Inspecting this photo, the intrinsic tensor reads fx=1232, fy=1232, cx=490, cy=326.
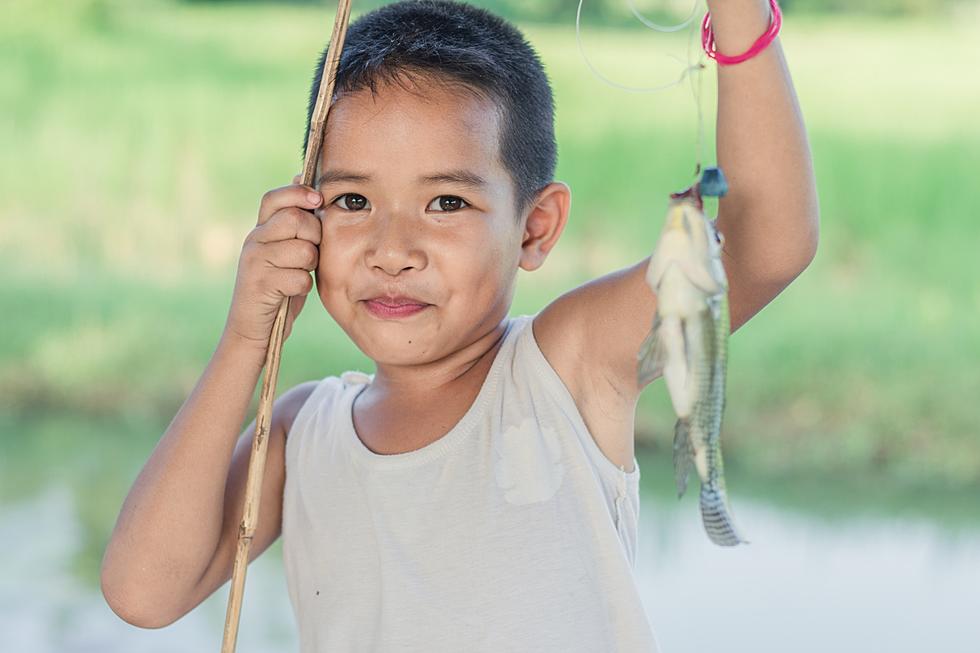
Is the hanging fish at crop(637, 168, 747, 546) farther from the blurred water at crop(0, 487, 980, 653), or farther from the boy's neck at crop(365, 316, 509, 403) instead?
the blurred water at crop(0, 487, 980, 653)

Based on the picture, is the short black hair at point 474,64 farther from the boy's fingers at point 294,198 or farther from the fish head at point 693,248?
the fish head at point 693,248

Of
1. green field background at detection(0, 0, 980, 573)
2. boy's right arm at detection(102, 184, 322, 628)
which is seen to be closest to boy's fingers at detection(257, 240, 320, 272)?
boy's right arm at detection(102, 184, 322, 628)

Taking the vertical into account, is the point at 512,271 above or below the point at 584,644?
above

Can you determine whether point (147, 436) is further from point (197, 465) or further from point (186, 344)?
point (197, 465)

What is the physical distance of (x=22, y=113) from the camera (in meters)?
3.10

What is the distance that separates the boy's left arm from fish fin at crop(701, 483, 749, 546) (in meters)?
0.19

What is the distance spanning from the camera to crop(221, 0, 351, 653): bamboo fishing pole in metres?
0.91

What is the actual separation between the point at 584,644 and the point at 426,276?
11.4 inches

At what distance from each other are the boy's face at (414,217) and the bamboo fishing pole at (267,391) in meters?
0.02

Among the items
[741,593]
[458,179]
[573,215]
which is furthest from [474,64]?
[573,215]

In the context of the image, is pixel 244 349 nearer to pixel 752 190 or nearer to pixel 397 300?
pixel 397 300

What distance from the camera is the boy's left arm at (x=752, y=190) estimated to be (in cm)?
77

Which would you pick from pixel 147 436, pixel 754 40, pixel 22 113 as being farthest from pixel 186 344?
pixel 754 40

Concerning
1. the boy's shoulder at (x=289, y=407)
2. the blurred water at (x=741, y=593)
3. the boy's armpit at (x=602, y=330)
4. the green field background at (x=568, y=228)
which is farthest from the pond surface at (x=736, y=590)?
the boy's armpit at (x=602, y=330)
